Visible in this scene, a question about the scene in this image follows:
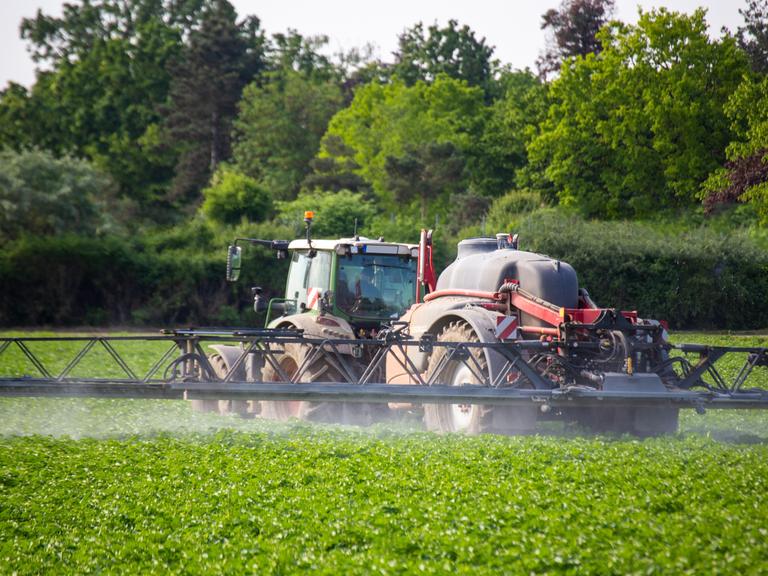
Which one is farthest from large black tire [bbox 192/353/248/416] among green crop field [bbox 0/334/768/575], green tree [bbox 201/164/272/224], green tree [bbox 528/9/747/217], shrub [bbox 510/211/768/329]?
green tree [bbox 528/9/747/217]

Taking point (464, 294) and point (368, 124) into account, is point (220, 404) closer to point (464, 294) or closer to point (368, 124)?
point (464, 294)

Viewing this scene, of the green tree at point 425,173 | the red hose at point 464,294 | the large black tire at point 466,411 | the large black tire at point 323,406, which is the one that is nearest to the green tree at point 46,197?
the green tree at point 425,173

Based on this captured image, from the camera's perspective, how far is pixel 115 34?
76.0m

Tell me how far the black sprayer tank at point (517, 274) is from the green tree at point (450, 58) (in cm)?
6000

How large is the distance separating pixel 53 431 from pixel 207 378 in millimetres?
2832

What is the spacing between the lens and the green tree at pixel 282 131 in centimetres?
6309

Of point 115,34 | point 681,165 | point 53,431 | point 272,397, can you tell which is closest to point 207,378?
point 272,397

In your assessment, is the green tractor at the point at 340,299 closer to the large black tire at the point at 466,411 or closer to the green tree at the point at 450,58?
the large black tire at the point at 466,411

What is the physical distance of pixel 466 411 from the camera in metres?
12.8

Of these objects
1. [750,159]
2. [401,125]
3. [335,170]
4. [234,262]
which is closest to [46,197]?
[335,170]

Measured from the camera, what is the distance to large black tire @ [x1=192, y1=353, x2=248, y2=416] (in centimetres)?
1589

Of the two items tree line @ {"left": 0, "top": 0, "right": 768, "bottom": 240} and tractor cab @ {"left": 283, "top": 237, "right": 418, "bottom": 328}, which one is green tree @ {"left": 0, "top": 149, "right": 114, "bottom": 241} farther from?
tractor cab @ {"left": 283, "top": 237, "right": 418, "bottom": 328}

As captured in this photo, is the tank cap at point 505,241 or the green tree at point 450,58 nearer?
the tank cap at point 505,241

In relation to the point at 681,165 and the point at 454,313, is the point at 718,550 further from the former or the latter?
the point at 681,165
